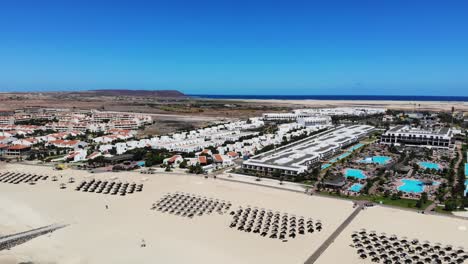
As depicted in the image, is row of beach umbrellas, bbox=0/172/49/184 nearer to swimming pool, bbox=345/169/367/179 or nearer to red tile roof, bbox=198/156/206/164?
red tile roof, bbox=198/156/206/164

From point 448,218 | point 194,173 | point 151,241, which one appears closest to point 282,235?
point 151,241

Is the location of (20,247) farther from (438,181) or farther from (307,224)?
(438,181)

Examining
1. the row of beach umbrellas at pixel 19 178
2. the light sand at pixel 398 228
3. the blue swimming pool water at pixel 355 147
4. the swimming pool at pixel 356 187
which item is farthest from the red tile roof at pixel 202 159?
the blue swimming pool water at pixel 355 147

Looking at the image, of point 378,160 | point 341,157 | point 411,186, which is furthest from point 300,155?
point 411,186

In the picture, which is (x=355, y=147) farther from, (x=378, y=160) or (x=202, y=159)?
A: (x=202, y=159)

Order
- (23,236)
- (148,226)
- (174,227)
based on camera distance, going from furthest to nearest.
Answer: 1. (148,226)
2. (174,227)
3. (23,236)

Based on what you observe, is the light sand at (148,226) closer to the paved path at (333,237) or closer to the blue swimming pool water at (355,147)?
the paved path at (333,237)
